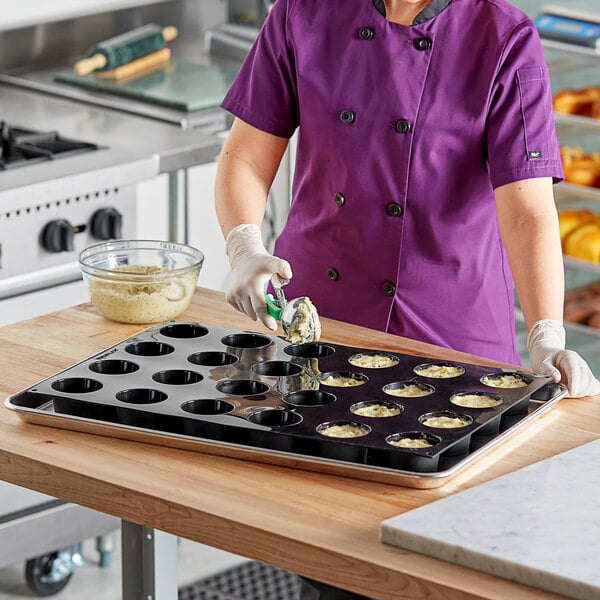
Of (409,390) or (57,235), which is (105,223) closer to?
(57,235)

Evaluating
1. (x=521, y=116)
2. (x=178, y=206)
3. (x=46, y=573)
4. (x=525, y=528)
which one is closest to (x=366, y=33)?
(x=521, y=116)

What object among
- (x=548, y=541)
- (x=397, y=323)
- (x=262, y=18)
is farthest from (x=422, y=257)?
(x=262, y=18)

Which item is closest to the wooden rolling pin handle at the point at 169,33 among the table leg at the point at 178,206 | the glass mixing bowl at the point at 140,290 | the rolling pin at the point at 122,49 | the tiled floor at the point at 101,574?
the rolling pin at the point at 122,49

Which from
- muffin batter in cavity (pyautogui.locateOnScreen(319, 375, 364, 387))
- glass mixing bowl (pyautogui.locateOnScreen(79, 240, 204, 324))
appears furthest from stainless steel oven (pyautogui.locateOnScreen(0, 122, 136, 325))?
muffin batter in cavity (pyautogui.locateOnScreen(319, 375, 364, 387))

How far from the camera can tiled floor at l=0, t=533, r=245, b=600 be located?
3244 millimetres

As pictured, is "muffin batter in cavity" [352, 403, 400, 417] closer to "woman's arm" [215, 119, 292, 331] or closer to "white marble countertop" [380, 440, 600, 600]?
"white marble countertop" [380, 440, 600, 600]

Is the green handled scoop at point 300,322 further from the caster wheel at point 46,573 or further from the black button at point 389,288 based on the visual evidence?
the caster wheel at point 46,573

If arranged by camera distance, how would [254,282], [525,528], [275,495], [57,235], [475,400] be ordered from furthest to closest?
[57,235]
[254,282]
[475,400]
[275,495]
[525,528]

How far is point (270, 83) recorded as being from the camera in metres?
2.39

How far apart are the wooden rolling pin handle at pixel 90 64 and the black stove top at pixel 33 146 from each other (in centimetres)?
52

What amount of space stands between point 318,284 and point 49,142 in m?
1.12

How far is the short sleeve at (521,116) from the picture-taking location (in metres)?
2.18

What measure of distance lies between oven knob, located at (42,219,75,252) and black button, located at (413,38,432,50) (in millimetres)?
1101

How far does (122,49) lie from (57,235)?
100 centimetres
